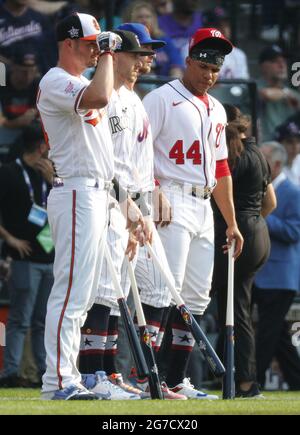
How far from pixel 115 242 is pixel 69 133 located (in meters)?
0.93

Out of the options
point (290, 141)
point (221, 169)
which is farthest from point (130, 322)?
A: point (290, 141)

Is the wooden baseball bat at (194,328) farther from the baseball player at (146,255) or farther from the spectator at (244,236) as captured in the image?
the spectator at (244,236)

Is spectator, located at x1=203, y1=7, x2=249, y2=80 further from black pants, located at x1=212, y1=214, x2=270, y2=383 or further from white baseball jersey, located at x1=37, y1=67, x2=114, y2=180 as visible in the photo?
white baseball jersey, located at x1=37, y1=67, x2=114, y2=180

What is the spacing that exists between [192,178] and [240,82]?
4069 millimetres

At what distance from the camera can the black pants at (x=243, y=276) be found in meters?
10.1

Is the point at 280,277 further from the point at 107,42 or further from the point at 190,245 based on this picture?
the point at 107,42

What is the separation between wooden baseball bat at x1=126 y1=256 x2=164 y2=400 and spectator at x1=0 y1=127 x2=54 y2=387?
10.8ft

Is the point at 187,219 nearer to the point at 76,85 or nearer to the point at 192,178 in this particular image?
the point at 192,178

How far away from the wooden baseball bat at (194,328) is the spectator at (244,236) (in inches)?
51.7

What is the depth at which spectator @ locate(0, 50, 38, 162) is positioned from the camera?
12891mm

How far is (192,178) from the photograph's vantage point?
29.8 feet

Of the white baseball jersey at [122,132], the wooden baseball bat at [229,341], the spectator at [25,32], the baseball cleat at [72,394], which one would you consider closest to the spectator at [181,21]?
the spectator at [25,32]

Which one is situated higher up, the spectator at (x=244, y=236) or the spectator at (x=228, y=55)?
the spectator at (x=228, y=55)
